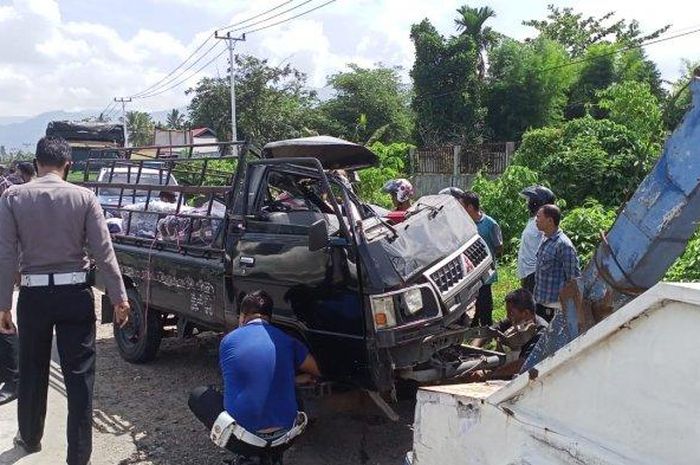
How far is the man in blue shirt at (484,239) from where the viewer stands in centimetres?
610

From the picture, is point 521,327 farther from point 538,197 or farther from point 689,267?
point 689,267

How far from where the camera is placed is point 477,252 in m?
4.93

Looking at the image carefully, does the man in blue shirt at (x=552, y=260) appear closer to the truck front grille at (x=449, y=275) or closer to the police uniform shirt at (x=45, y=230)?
the truck front grille at (x=449, y=275)

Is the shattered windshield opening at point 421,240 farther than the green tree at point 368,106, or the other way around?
the green tree at point 368,106

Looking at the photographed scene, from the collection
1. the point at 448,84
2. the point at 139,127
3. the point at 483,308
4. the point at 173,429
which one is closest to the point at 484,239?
the point at 483,308

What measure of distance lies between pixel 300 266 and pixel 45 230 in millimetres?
1599

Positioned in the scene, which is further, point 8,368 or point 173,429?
point 8,368

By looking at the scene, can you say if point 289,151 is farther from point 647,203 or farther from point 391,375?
point 647,203

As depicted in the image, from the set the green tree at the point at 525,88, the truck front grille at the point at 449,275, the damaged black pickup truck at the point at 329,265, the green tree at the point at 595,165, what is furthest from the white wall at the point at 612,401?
the green tree at the point at 525,88

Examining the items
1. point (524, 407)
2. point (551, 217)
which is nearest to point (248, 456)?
point (524, 407)

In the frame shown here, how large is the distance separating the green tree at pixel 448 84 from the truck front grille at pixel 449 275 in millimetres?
21432

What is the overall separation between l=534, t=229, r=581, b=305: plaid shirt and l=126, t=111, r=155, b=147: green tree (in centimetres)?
6412

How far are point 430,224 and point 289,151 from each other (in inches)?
51.2

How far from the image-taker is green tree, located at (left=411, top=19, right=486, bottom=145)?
25078 millimetres
